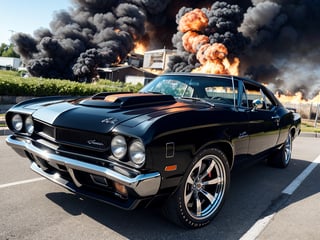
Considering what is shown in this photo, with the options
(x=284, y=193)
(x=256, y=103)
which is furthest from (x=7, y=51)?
(x=284, y=193)

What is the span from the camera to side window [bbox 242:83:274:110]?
425 centimetres

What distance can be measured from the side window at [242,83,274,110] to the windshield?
278 millimetres

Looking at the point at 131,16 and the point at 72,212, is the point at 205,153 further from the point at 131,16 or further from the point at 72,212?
the point at 131,16

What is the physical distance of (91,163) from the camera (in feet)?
8.61

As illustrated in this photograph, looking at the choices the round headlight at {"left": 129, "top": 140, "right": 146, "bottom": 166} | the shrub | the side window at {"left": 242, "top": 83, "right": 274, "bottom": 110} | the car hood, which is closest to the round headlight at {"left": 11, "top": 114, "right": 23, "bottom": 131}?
the car hood

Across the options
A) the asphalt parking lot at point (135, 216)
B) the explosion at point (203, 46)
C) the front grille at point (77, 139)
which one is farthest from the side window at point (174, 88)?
the explosion at point (203, 46)

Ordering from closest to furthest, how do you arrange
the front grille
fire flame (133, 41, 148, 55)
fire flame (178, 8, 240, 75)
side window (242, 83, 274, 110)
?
the front grille, side window (242, 83, 274, 110), fire flame (178, 8, 240, 75), fire flame (133, 41, 148, 55)

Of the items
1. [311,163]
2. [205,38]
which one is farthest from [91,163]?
[205,38]

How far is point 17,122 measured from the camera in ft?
11.2

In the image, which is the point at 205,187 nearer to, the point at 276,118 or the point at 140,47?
the point at 276,118

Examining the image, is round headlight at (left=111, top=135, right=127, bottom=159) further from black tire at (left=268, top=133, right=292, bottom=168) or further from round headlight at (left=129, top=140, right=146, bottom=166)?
black tire at (left=268, top=133, right=292, bottom=168)

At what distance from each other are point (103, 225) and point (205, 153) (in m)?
1.14

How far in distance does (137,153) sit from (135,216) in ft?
3.21

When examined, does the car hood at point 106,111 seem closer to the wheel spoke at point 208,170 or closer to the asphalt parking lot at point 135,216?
the wheel spoke at point 208,170
